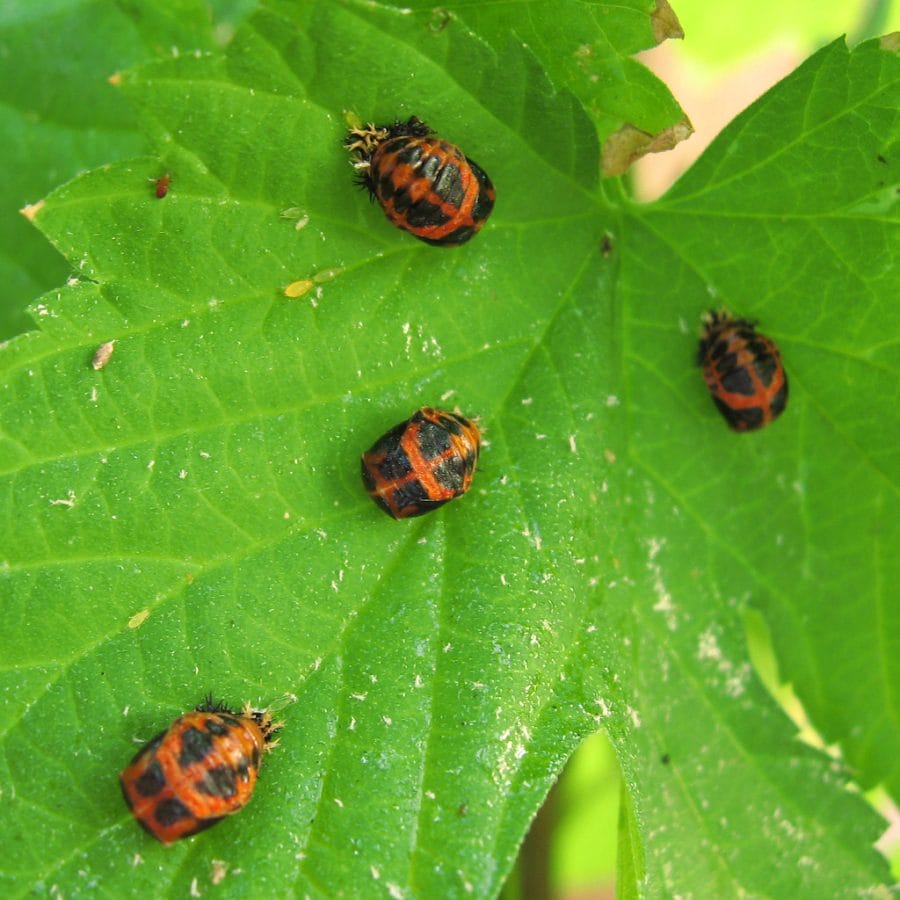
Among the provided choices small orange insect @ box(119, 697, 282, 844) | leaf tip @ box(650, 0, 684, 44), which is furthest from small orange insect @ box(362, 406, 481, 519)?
leaf tip @ box(650, 0, 684, 44)

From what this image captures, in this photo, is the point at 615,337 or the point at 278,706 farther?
the point at 615,337

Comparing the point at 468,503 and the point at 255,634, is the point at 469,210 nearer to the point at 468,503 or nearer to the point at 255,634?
the point at 468,503

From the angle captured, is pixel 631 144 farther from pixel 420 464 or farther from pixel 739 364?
pixel 420 464

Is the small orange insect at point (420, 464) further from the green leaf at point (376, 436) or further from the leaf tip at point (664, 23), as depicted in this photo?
the leaf tip at point (664, 23)

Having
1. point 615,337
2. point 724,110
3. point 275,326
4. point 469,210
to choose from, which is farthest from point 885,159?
point 724,110

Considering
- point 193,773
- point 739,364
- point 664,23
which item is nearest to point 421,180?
point 664,23

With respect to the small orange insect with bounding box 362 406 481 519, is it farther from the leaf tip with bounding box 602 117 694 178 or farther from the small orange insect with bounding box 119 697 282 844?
the leaf tip with bounding box 602 117 694 178

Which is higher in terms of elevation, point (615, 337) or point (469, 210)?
point (469, 210)

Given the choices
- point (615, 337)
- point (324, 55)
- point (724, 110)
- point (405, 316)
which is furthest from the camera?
point (724, 110)
